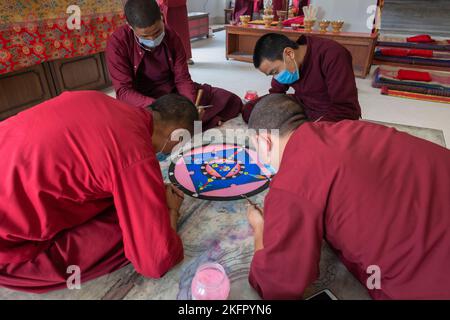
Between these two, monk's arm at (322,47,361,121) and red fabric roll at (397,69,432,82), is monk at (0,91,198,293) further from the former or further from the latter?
red fabric roll at (397,69,432,82)

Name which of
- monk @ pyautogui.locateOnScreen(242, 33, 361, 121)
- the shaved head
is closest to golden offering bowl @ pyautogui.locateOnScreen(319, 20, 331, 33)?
monk @ pyautogui.locateOnScreen(242, 33, 361, 121)

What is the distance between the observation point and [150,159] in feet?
3.49

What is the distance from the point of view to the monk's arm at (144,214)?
103cm

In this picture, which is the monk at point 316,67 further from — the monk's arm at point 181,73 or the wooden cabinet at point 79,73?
the wooden cabinet at point 79,73

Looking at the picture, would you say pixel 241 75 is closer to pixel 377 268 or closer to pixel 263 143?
pixel 263 143

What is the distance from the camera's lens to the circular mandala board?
5.27ft

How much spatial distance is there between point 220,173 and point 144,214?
734mm

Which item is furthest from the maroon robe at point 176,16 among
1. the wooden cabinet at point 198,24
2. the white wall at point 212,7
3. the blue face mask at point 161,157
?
the white wall at point 212,7

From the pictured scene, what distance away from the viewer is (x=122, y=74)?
2.28 meters

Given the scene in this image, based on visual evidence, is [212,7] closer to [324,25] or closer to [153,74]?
[324,25]

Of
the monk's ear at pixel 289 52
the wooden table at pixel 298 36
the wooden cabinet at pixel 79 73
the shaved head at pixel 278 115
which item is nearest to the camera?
the shaved head at pixel 278 115

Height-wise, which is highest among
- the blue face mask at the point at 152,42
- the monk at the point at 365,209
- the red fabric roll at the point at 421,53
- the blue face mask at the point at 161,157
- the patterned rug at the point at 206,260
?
the blue face mask at the point at 152,42

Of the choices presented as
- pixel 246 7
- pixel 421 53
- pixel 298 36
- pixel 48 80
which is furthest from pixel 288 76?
pixel 246 7

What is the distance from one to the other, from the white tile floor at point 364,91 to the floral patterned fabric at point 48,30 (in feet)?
4.14
